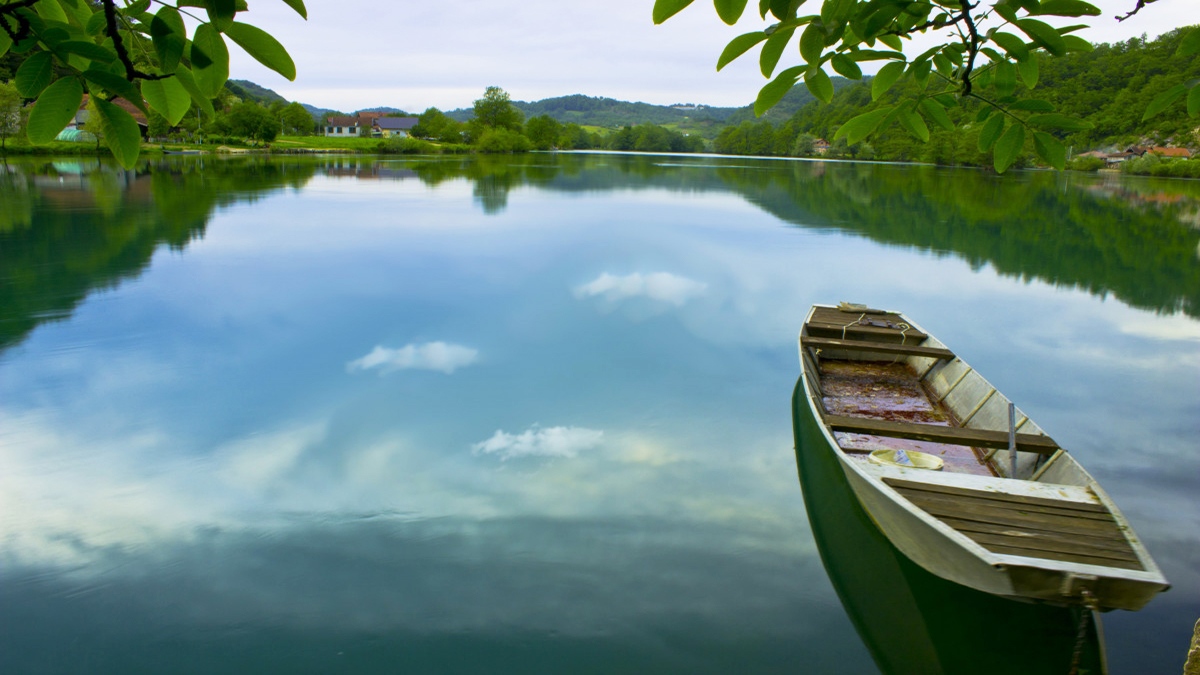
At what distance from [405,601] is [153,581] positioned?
1866mm

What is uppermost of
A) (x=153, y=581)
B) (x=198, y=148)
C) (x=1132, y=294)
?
(x=198, y=148)

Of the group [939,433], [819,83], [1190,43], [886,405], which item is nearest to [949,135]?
[886,405]

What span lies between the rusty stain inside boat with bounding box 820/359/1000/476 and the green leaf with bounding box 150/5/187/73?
19.4 ft

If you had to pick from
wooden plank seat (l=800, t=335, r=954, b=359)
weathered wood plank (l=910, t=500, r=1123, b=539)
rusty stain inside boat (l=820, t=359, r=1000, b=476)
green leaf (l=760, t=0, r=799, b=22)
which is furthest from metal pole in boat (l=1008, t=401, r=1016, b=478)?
green leaf (l=760, t=0, r=799, b=22)

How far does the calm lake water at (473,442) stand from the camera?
4500 mm

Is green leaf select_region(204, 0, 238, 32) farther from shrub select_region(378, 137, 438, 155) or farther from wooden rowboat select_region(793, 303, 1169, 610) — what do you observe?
shrub select_region(378, 137, 438, 155)

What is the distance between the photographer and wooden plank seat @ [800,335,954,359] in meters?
8.20

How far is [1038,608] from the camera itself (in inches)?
178

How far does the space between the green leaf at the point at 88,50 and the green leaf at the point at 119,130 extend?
0.09m

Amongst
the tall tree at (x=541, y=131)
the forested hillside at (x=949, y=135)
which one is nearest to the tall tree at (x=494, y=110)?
the tall tree at (x=541, y=131)

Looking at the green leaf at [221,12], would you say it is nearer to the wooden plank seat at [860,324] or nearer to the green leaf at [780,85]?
the green leaf at [780,85]

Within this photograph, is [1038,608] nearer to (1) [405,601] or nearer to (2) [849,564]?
(2) [849,564]

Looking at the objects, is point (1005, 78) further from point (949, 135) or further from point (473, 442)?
point (949, 135)

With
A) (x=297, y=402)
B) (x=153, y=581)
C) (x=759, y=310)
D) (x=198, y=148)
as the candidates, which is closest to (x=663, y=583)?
(x=153, y=581)
